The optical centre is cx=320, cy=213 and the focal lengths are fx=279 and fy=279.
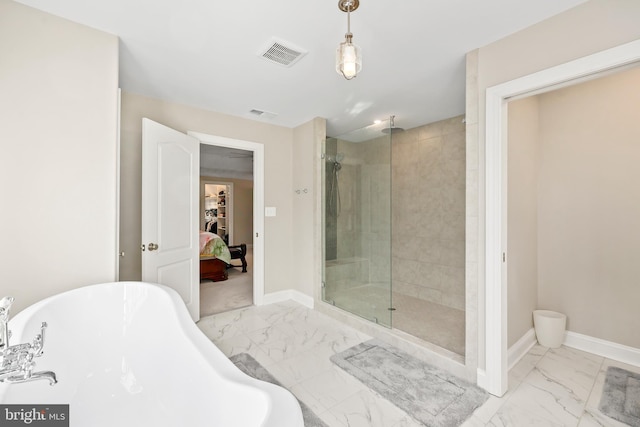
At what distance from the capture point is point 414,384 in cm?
198

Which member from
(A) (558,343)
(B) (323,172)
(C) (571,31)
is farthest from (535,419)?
(B) (323,172)

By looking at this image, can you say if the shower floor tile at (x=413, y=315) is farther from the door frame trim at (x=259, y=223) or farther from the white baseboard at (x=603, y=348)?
the door frame trim at (x=259, y=223)

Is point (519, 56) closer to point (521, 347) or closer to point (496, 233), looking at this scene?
point (496, 233)

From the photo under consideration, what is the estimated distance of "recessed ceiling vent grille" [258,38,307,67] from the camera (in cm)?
198

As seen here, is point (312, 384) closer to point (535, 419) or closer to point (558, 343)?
point (535, 419)

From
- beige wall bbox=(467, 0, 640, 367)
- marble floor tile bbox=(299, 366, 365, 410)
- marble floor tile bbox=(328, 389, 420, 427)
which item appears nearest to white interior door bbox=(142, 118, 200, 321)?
marble floor tile bbox=(299, 366, 365, 410)

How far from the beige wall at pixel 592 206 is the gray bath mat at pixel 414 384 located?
1.49 m

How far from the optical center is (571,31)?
1.61 meters

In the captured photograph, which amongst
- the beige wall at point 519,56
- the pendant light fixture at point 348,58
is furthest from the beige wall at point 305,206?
the pendant light fixture at point 348,58

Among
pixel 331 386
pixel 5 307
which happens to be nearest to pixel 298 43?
pixel 5 307

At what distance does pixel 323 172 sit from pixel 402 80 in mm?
1388

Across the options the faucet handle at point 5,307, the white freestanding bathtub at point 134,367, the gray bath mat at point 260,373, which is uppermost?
the faucet handle at point 5,307

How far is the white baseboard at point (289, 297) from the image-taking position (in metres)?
3.65

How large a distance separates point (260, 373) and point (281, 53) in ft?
7.98
